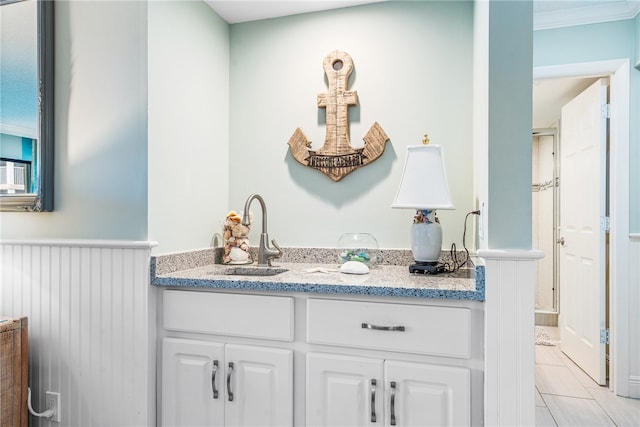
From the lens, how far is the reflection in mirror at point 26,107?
1.82 meters

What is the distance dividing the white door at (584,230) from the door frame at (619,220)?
0.09m

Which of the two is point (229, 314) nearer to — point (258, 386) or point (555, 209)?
point (258, 386)

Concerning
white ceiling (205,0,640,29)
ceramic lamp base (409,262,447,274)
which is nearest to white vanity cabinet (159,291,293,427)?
ceramic lamp base (409,262,447,274)

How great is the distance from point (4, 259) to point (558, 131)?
16.1 feet

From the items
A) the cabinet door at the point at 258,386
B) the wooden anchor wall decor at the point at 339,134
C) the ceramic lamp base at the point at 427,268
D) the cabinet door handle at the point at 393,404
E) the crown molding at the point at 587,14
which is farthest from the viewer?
the crown molding at the point at 587,14

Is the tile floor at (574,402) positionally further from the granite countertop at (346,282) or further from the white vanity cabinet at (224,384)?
the white vanity cabinet at (224,384)

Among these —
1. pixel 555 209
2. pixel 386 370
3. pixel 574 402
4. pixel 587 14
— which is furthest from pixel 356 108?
pixel 555 209

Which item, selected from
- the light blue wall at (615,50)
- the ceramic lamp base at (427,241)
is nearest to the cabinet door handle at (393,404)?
the ceramic lamp base at (427,241)

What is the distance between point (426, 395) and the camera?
140cm

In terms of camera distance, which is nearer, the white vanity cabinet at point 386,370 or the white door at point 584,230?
the white vanity cabinet at point 386,370

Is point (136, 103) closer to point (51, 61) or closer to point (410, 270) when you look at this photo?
point (51, 61)

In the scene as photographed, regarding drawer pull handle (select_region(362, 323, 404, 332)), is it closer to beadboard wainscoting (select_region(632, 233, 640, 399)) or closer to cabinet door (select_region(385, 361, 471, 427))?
cabinet door (select_region(385, 361, 471, 427))

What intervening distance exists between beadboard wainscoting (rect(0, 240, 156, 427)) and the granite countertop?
165 millimetres

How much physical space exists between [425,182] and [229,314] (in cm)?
94
